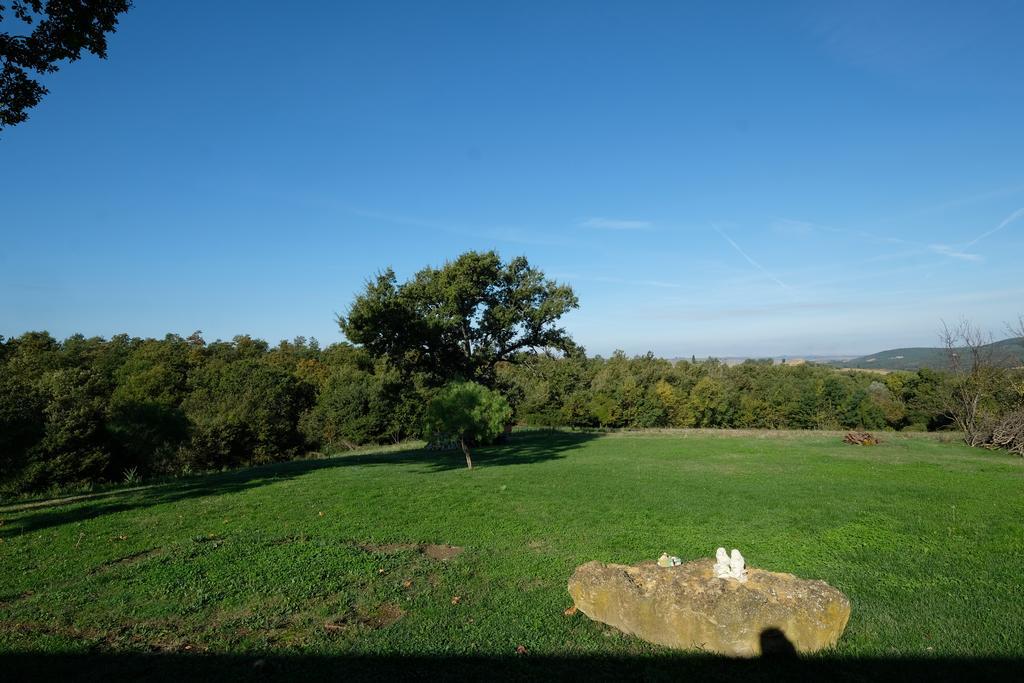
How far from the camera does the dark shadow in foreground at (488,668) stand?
502 cm

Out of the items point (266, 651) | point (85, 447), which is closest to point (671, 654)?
point (266, 651)

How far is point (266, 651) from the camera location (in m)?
5.52

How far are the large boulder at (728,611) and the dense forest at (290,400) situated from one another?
86.5 feet

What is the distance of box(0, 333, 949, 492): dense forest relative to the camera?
99.4 feet

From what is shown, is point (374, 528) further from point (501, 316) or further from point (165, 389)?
point (165, 389)

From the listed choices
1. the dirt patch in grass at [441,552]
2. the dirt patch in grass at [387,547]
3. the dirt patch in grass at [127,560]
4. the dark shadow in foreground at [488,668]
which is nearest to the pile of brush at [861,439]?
the dark shadow in foreground at [488,668]

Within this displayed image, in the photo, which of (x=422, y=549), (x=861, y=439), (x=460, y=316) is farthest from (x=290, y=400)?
(x=422, y=549)

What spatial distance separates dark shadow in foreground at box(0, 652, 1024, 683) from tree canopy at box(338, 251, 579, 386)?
73.4ft

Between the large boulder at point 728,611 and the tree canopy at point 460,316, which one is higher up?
the tree canopy at point 460,316

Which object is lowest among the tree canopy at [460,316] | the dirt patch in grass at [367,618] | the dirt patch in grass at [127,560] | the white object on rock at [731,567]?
the dirt patch in grass at [367,618]

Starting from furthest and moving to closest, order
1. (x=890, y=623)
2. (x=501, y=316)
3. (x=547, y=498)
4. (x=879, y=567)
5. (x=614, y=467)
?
(x=501, y=316) < (x=614, y=467) < (x=547, y=498) < (x=879, y=567) < (x=890, y=623)

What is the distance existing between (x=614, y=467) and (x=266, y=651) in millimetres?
15641

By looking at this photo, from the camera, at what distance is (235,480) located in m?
18.1

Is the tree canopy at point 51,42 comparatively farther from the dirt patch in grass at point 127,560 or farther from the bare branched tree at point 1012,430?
the bare branched tree at point 1012,430
